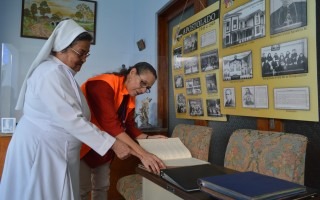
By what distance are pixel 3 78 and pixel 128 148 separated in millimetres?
2336

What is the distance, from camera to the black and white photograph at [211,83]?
1.83 m

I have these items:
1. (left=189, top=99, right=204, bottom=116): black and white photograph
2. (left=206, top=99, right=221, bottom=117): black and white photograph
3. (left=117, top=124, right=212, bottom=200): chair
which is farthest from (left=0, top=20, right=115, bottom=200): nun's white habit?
(left=189, top=99, right=204, bottom=116): black and white photograph

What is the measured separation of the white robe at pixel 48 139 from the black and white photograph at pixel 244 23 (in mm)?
996

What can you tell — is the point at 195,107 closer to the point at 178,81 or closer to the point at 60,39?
the point at 178,81

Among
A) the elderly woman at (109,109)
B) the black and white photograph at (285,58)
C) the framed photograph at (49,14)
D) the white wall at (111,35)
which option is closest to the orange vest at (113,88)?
the elderly woman at (109,109)

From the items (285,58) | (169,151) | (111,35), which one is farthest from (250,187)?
(111,35)

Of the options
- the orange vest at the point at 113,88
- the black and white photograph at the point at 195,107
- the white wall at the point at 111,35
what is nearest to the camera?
the orange vest at the point at 113,88

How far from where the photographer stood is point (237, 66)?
1569mm

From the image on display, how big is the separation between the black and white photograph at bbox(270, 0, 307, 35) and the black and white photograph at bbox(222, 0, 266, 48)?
64mm

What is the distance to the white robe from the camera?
108cm

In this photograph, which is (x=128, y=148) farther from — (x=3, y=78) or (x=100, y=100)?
(x=3, y=78)

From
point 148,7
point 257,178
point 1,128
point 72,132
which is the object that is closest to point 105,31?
point 148,7

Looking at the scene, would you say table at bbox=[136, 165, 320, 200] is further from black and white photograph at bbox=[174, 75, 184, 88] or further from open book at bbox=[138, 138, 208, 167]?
black and white photograph at bbox=[174, 75, 184, 88]

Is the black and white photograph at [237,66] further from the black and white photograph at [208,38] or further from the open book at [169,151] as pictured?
the open book at [169,151]
